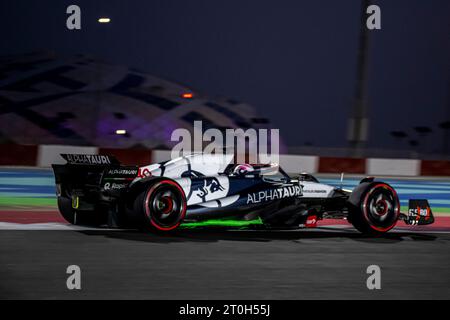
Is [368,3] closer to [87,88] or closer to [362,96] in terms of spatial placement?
[362,96]

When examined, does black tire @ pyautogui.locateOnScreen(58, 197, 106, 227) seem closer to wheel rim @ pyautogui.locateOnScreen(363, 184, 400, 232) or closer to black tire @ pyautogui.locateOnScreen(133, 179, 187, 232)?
black tire @ pyautogui.locateOnScreen(133, 179, 187, 232)

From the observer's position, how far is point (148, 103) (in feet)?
343

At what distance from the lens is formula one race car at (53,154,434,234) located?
10.5 metres

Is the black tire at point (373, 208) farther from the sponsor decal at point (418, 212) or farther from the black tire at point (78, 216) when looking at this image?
the black tire at point (78, 216)

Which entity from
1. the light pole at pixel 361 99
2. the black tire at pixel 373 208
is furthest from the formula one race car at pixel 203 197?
the light pole at pixel 361 99

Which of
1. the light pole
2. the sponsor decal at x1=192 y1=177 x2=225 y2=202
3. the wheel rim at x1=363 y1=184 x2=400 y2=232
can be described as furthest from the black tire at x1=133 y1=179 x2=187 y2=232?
the light pole

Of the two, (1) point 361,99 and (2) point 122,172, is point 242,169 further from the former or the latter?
(1) point 361,99

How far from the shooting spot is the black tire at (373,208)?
11445 mm

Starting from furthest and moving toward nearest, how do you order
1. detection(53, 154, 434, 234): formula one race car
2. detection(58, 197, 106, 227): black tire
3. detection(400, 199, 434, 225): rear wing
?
detection(400, 199, 434, 225): rear wing, detection(58, 197, 106, 227): black tire, detection(53, 154, 434, 234): formula one race car

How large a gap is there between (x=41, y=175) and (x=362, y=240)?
14845mm

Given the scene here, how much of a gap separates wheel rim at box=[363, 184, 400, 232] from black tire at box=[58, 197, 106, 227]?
10.9 feet

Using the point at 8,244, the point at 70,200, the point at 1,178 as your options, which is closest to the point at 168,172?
the point at 70,200

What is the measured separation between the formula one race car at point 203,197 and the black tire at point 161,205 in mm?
10

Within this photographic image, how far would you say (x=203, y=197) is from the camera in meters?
10.9
